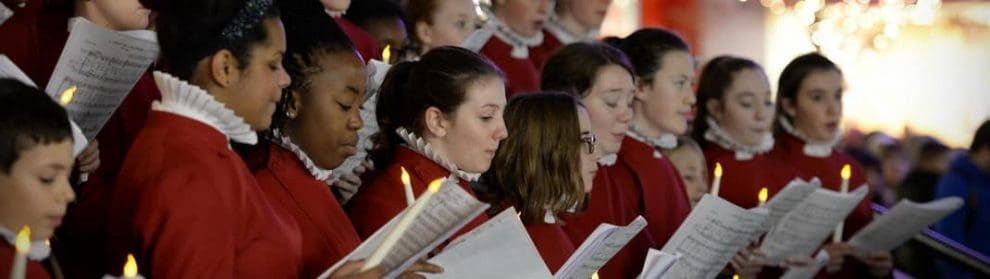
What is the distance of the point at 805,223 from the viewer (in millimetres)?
4965

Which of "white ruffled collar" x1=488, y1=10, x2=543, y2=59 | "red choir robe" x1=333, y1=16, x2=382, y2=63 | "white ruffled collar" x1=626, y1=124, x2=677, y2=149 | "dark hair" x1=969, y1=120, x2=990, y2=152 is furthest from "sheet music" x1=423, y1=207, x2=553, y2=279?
"dark hair" x1=969, y1=120, x2=990, y2=152

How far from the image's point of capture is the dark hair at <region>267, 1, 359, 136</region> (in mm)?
3219

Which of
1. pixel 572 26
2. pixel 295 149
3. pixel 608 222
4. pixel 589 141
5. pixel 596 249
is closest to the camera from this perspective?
pixel 295 149

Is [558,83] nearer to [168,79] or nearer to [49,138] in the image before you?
[168,79]

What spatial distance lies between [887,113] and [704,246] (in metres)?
9.68

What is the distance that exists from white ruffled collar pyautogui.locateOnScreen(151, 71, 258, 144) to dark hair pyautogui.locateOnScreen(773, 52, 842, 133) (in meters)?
3.47

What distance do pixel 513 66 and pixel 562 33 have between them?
1.44 ft

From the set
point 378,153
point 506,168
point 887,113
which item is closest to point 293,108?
point 378,153

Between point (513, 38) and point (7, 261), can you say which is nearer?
point (7, 261)

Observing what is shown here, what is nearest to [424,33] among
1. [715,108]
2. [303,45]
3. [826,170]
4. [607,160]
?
[607,160]

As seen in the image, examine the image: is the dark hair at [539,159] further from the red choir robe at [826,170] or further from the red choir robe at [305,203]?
the red choir robe at [826,170]

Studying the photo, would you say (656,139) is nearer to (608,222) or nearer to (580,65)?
(580,65)

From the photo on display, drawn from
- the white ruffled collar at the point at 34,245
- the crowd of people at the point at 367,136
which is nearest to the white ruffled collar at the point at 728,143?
the crowd of people at the point at 367,136

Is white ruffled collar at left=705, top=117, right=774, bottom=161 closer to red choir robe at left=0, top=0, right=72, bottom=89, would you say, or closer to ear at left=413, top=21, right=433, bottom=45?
ear at left=413, top=21, right=433, bottom=45
